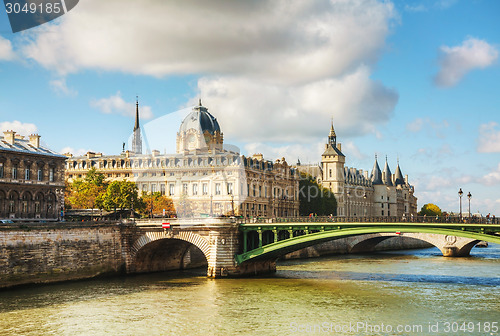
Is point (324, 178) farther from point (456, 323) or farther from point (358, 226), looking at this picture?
point (456, 323)

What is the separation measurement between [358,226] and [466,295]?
950 centimetres

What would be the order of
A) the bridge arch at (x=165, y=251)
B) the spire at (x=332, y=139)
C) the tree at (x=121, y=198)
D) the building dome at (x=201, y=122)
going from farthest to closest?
1. the spire at (x=332, y=139)
2. the building dome at (x=201, y=122)
3. the tree at (x=121, y=198)
4. the bridge arch at (x=165, y=251)

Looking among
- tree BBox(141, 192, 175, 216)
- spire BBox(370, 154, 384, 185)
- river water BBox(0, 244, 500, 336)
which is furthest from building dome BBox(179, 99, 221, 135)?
spire BBox(370, 154, 384, 185)

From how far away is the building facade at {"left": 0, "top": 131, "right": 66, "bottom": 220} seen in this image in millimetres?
53906

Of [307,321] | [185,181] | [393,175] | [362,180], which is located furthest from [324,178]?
[307,321]

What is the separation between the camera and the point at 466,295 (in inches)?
1645

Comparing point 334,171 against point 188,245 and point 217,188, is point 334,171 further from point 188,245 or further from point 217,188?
point 188,245

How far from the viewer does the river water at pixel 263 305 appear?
3241 centimetres

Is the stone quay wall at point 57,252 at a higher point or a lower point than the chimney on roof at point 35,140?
lower

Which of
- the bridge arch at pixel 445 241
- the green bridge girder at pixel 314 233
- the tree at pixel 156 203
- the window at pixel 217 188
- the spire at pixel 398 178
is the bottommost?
the bridge arch at pixel 445 241

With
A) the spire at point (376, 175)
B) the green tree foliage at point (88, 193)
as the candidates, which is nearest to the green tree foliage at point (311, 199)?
the green tree foliage at point (88, 193)

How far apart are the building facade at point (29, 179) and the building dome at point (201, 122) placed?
1853 inches

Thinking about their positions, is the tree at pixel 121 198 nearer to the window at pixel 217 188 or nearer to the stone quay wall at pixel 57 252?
the window at pixel 217 188

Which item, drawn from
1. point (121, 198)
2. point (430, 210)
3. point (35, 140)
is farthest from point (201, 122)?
point (430, 210)
